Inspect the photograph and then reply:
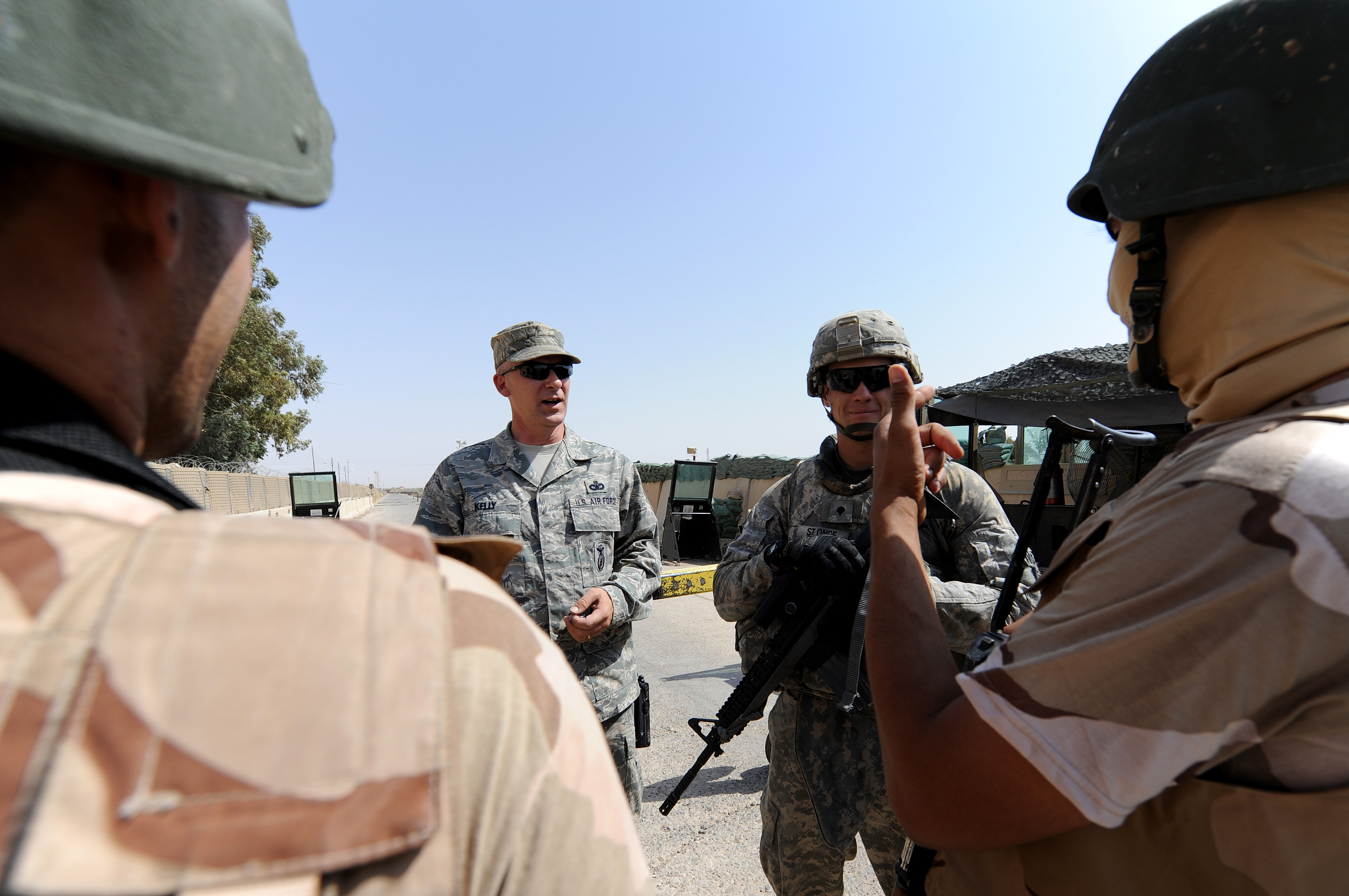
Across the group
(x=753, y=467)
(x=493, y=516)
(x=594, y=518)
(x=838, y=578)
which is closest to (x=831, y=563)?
(x=838, y=578)

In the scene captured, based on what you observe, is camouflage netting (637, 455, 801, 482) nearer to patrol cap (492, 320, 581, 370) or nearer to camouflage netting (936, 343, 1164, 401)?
camouflage netting (936, 343, 1164, 401)

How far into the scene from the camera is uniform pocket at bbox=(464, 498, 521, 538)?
2885 millimetres

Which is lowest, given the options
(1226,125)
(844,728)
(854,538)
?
(844,728)

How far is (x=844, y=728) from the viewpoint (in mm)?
2391

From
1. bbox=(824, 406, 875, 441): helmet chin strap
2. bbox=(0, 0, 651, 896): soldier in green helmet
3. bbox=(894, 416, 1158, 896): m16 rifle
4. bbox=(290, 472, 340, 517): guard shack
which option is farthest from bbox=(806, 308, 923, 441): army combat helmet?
bbox=(290, 472, 340, 517): guard shack

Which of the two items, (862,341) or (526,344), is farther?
(526,344)

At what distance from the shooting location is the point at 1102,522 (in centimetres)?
108

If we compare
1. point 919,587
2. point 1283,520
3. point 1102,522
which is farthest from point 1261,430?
point 919,587

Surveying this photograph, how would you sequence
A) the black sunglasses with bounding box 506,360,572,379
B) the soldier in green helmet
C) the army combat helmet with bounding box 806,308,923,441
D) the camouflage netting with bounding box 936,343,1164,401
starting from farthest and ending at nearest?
the camouflage netting with bounding box 936,343,1164,401 < the black sunglasses with bounding box 506,360,572,379 < the army combat helmet with bounding box 806,308,923,441 < the soldier in green helmet

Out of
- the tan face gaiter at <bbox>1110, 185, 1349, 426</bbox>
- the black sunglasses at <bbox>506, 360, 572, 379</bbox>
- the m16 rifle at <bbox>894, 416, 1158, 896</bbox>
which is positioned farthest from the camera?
the black sunglasses at <bbox>506, 360, 572, 379</bbox>

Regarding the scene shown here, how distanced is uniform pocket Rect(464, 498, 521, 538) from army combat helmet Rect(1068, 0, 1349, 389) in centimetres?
228

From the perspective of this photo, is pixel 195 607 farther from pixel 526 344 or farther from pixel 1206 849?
pixel 526 344

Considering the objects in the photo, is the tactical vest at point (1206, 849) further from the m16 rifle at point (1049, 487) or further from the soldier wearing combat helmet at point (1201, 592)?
the m16 rifle at point (1049, 487)

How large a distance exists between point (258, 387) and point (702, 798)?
26045mm
